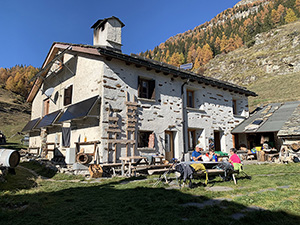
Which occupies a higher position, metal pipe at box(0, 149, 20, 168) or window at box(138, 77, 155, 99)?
window at box(138, 77, 155, 99)

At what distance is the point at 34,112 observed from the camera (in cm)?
A: 1891

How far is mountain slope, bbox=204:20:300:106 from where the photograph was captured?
34.1m

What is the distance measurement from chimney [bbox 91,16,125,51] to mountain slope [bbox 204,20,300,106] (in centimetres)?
2432

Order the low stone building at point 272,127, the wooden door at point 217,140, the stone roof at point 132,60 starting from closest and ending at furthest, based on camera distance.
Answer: the stone roof at point 132,60 < the low stone building at point 272,127 < the wooden door at point 217,140

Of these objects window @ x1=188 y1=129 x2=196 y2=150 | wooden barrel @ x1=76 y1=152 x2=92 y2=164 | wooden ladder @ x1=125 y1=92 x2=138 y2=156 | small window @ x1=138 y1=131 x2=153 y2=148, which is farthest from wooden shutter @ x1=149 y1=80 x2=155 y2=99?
wooden barrel @ x1=76 y1=152 x2=92 y2=164

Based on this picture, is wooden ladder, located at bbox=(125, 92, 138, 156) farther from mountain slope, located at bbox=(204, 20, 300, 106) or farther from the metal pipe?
mountain slope, located at bbox=(204, 20, 300, 106)

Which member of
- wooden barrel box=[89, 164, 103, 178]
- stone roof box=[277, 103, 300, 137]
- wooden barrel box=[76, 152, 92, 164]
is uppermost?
stone roof box=[277, 103, 300, 137]

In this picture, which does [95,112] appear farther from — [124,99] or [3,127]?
[3,127]

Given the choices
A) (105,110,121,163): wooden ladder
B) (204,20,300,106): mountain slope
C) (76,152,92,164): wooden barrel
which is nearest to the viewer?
(76,152,92,164): wooden barrel

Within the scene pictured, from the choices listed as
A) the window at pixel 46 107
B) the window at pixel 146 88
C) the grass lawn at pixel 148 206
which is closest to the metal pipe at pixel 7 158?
the grass lawn at pixel 148 206

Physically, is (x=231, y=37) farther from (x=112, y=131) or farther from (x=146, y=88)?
(x=112, y=131)

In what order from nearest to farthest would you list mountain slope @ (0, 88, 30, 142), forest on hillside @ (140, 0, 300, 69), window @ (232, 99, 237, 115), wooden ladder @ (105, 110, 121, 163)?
wooden ladder @ (105, 110, 121, 163)
window @ (232, 99, 237, 115)
mountain slope @ (0, 88, 30, 142)
forest on hillside @ (140, 0, 300, 69)

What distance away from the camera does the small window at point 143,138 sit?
10.9 m

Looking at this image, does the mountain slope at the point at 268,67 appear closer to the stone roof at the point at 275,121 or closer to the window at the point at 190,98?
the stone roof at the point at 275,121
